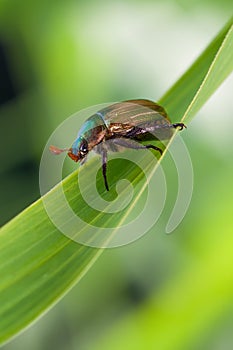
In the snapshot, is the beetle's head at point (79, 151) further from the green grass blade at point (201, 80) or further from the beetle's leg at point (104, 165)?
the green grass blade at point (201, 80)

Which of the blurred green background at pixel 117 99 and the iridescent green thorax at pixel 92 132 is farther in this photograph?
the blurred green background at pixel 117 99

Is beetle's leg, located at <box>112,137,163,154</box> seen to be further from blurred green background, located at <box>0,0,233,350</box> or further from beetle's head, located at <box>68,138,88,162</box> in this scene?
blurred green background, located at <box>0,0,233,350</box>

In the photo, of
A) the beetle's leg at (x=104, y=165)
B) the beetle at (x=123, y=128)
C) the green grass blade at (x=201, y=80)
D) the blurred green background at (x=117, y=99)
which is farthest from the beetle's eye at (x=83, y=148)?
the blurred green background at (x=117, y=99)

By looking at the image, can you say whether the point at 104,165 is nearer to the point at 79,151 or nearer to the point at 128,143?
the point at 128,143

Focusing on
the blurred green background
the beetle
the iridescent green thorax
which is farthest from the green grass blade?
the blurred green background

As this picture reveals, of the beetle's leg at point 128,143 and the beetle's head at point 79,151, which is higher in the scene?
the beetle's leg at point 128,143

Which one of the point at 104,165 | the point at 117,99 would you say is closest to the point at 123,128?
the point at 104,165

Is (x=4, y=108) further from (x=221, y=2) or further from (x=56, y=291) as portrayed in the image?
(x=56, y=291)
